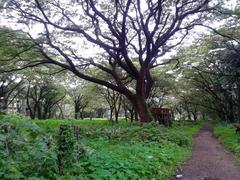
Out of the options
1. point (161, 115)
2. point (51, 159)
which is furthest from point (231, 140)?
point (51, 159)

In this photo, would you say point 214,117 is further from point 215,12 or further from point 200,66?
point 215,12

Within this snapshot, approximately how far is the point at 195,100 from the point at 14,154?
48068mm

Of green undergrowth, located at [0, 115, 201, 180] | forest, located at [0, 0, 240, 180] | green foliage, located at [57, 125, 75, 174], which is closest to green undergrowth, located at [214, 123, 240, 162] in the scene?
forest, located at [0, 0, 240, 180]

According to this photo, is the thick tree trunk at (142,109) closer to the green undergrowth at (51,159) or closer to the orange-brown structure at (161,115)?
the orange-brown structure at (161,115)

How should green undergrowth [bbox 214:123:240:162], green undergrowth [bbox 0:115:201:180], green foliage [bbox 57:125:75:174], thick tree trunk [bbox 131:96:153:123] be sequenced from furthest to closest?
thick tree trunk [bbox 131:96:153:123] < green undergrowth [bbox 214:123:240:162] < green foliage [bbox 57:125:75:174] < green undergrowth [bbox 0:115:201:180]

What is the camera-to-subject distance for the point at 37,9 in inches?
711

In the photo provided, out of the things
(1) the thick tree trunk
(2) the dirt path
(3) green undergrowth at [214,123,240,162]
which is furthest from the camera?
(1) the thick tree trunk

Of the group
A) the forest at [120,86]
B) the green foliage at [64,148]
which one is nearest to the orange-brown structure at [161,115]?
the forest at [120,86]

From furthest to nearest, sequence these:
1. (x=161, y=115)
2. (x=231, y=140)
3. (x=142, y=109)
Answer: (x=161, y=115) → (x=142, y=109) → (x=231, y=140)

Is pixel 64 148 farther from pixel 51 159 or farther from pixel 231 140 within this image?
pixel 231 140

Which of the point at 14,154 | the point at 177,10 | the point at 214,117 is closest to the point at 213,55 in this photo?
the point at 177,10

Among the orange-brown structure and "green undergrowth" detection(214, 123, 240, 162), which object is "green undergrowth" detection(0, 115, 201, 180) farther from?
the orange-brown structure

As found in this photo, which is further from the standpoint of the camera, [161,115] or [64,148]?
[161,115]

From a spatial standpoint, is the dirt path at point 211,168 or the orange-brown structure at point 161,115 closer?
the dirt path at point 211,168
